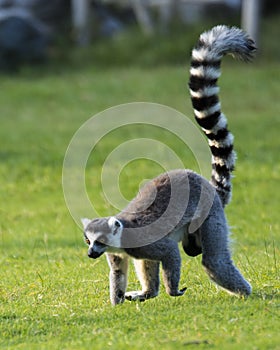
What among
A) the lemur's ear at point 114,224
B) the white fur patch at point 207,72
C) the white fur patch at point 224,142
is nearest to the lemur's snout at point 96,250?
the lemur's ear at point 114,224

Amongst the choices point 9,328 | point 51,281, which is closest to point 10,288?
point 51,281

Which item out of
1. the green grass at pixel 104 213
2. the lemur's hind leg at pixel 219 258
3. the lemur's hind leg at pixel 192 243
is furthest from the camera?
the lemur's hind leg at pixel 192 243

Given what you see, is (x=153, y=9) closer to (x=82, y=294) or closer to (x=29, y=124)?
(x=29, y=124)

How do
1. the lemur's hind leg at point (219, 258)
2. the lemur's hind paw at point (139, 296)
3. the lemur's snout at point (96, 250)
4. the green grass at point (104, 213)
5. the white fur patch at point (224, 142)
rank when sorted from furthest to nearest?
the white fur patch at point (224, 142) < the lemur's hind paw at point (139, 296) < the lemur's hind leg at point (219, 258) < the lemur's snout at point (96, 250) < the green grass at point (104, 213)

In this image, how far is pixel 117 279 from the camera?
7.28 meters

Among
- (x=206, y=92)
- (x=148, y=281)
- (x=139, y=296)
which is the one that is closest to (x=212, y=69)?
(x=206, y=92)

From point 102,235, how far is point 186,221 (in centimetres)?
89

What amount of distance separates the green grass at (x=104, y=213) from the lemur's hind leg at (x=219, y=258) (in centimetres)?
14

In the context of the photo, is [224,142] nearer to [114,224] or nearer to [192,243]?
[192,243]

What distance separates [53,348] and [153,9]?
2500 centimetres

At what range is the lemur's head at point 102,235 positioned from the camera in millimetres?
6762

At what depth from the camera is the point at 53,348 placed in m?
6.11

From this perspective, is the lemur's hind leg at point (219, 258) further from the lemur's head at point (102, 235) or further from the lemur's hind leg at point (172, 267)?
the lemur's head at point (102, 235)

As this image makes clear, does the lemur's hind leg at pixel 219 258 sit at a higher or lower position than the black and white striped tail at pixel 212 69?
lower
